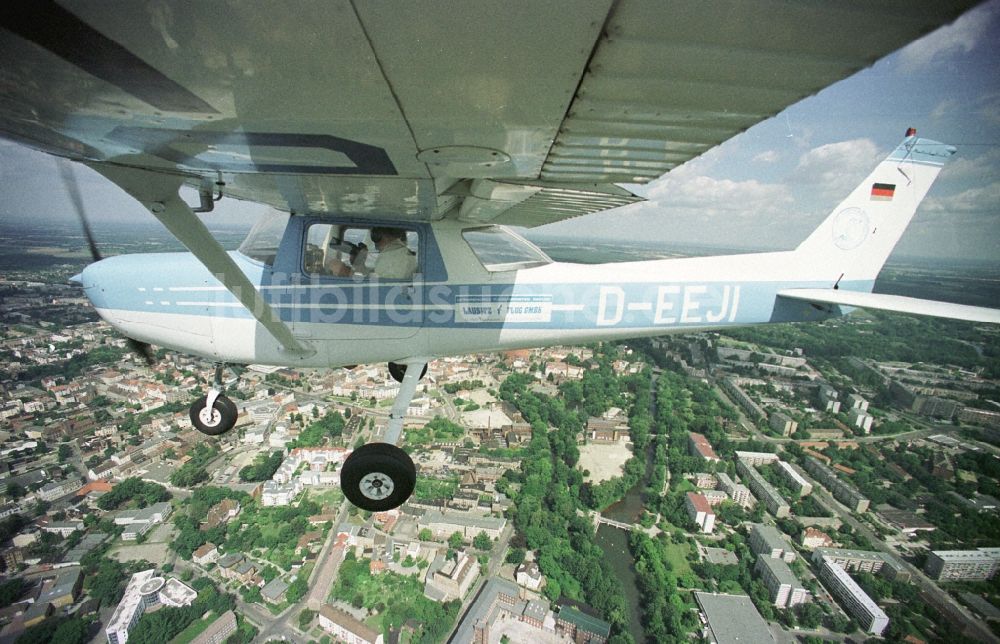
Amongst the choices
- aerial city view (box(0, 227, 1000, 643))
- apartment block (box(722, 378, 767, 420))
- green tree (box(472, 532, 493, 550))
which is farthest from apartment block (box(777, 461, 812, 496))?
green tree (box(472, 532, 493, 550))

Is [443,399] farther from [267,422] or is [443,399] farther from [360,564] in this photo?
[360,564]

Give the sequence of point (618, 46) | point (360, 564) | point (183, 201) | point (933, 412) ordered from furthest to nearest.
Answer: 1. point (933, 412)
2. point (360, 564)
3. point (183, 201)
4. point (618, 46)

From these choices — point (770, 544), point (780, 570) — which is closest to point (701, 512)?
point (770, 544)

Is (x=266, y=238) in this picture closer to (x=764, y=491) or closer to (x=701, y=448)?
(x=764, y=491)

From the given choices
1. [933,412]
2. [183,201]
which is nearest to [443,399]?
[183,201]

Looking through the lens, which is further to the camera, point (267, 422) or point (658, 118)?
point (267, 422)

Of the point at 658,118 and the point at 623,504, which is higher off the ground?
the point at 658,118
